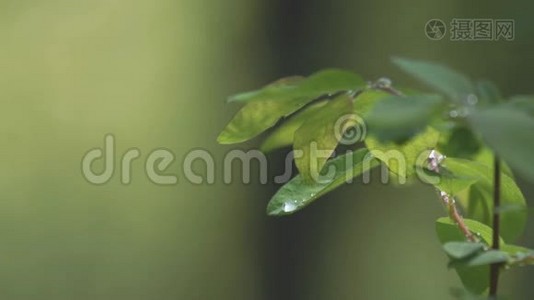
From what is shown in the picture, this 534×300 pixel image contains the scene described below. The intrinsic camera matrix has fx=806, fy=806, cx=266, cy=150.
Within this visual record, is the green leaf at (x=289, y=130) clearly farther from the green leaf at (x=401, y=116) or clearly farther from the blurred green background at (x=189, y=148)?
the blurred green background at (x=189, y=148)

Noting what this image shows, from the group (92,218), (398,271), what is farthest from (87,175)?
(398,271)

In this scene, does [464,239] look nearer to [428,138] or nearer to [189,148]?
[428,138]

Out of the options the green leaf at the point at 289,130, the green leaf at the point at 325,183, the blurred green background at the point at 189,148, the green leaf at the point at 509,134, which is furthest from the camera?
the blurred green background at the point at 189,148

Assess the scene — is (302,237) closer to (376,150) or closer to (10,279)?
(10,279)

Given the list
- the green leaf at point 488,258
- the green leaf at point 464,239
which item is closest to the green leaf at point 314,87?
the green leaf at point 488,258

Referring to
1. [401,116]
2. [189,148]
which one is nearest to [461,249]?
[401,116]

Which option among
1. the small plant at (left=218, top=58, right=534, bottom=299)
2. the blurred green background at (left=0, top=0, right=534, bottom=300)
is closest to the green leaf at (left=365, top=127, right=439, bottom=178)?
the small plant at (left=218, top=58, right=534, bottom=299)
